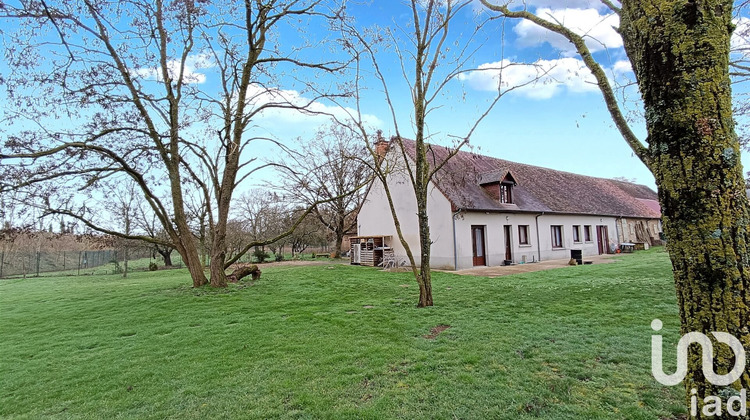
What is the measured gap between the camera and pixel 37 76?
838cm

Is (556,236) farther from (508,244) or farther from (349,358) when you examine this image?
(349,358)

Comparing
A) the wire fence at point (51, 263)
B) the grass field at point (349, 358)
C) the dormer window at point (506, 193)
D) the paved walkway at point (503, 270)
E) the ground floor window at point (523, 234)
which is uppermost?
the dormer window at point (506, 193)

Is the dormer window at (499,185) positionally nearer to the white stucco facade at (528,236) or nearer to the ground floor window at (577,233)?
the white stucco facade at (528,236)

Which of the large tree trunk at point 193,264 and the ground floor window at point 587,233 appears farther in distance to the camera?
the ground floor window at point 587,233

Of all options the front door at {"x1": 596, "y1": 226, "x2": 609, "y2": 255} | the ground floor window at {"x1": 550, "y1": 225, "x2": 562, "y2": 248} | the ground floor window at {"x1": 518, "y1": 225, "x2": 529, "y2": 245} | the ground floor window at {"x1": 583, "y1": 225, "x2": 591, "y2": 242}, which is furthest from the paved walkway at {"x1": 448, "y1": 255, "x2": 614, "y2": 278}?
the front door at {"x1": 596, "y1": 226, "x2": 609, "y2": 255}

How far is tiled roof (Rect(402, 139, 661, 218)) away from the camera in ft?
56.1

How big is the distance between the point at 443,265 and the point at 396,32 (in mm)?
11397

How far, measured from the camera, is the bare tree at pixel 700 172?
4.92 feet

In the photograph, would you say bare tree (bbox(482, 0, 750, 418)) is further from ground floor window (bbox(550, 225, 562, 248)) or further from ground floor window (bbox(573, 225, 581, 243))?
ground floor window (bbox(573, 225, 581, 243))

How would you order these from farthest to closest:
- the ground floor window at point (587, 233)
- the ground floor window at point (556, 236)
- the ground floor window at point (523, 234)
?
the ground floor window at point (587, 233)
the ground floor window at point (556, 236)
the ground floor window at point (523, 234)

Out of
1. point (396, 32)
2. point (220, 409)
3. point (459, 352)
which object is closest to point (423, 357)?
point (459, 352)

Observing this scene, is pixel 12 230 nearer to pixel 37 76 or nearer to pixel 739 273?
pixel 37 76

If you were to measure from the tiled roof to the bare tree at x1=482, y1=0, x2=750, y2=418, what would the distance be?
12188mm

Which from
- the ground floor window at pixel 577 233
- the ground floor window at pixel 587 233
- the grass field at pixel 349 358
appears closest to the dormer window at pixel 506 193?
the ground floor window at pixel 577 233
